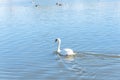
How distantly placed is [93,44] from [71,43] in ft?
5.56

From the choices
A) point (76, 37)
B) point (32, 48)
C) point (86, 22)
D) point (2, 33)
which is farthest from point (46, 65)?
point (86, 22)

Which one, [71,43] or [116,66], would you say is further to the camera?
[71,43]

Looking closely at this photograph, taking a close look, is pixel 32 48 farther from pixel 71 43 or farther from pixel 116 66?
pixel 116 66

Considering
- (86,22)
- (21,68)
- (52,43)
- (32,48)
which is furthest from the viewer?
(86,22)

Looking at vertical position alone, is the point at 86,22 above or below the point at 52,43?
above

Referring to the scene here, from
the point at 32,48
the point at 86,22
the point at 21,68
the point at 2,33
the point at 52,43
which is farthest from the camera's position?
the point at 86,22

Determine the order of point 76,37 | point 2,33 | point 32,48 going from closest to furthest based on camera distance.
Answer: point 32,48 < point 76,37 < point 2,33

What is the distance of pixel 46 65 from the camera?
56.4ft

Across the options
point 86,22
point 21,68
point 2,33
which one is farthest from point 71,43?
point 86,22

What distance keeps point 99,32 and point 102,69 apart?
10.8m

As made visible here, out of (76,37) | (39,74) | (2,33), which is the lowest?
(39,74)

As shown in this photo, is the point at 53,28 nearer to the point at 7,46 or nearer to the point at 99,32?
the point at 99,32

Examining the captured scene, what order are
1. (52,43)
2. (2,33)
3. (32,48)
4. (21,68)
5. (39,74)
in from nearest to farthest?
(39,74) < (21,68) < (32,48) < (52,43) < (2,33)

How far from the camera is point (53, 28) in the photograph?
30.2m
